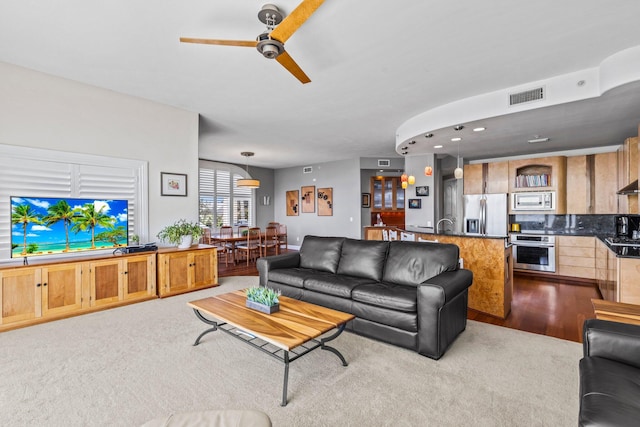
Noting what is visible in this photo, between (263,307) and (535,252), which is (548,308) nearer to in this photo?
(535,252)

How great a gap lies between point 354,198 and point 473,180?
3325 mm

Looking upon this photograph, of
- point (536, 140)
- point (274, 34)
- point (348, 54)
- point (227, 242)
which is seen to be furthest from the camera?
point (227, 242)

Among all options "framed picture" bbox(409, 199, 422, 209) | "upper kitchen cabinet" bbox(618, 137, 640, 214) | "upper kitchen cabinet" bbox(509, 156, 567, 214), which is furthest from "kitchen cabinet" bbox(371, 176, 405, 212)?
"upper kitchen cabinet" bbox(618, 137, 640, 214)

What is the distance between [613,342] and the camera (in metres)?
1.62

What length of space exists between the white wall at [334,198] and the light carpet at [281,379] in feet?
20.4

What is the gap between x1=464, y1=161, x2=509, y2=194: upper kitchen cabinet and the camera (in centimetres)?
662

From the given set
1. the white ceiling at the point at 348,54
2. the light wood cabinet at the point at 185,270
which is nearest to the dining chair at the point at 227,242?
the light wood cabinet at the point at 185,270

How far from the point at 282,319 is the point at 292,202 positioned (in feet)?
27.7

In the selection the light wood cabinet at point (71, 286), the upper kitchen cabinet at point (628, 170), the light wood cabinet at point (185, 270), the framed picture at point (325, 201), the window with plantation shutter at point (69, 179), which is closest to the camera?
the light wood cabinet at point (71, 286)

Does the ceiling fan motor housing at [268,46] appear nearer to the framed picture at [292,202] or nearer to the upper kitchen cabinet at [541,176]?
the upper kitchen cabinet at [541,176]

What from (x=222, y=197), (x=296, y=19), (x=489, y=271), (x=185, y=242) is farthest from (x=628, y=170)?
(x=222, y=197)

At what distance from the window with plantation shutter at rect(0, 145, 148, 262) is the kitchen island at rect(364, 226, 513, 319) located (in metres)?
4.67

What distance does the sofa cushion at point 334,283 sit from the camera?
3.20 metres

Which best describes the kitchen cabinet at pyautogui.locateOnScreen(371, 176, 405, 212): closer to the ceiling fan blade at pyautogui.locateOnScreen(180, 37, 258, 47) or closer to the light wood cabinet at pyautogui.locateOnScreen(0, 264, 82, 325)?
the ceiling fan blade at pyautogui.locateOnScreen(180, 37, 258, 47)
